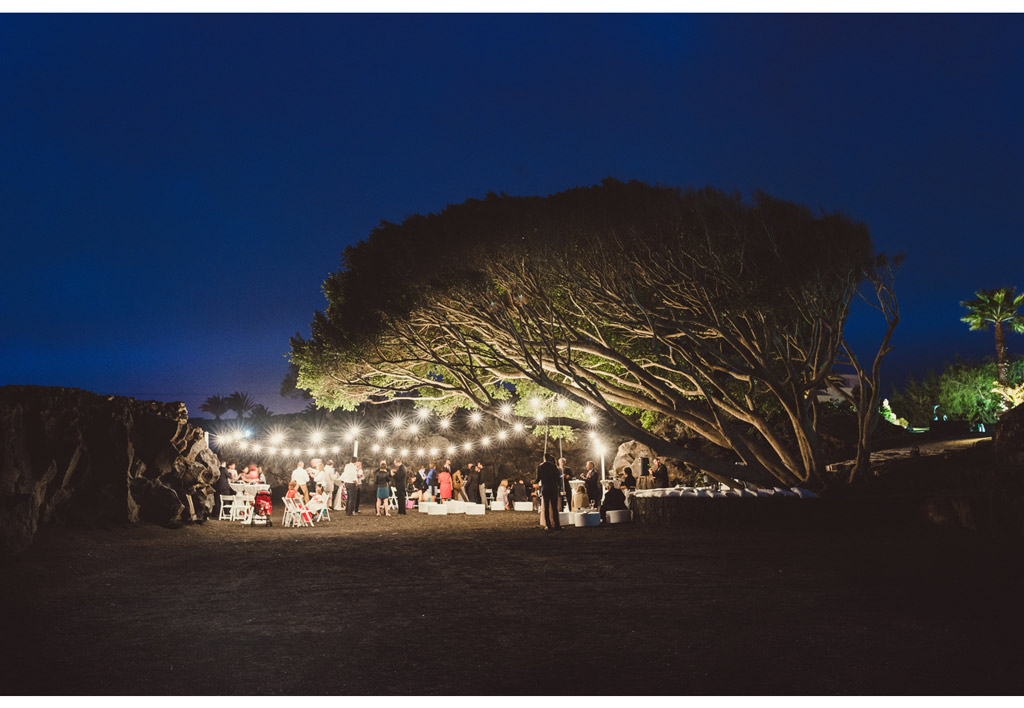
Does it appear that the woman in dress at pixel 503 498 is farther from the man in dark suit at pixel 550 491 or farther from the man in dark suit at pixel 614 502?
the man in dark suit at pixel 550 491

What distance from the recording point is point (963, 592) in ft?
A: 22.3

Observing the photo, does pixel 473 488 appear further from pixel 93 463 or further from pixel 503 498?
pixel 93 463

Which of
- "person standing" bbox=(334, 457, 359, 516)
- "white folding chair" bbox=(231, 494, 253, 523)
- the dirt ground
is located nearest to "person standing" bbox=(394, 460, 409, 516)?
"person standing" bbox=(334, 457, 359, 516)

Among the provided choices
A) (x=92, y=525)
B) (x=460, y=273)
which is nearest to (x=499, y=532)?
(x=460, y=273)

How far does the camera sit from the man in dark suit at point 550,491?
45.7 ft

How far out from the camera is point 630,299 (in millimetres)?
15969

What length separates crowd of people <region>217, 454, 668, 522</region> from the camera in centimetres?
1535

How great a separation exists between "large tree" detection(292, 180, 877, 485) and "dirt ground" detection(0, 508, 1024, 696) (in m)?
5.33

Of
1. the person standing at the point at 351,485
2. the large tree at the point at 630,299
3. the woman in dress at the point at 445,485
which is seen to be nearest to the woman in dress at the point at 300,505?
the person standing at the point at 351,485

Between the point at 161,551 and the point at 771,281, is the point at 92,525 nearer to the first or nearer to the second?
the point at 161,551

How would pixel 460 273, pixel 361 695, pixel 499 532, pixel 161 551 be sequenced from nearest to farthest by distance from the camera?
1. pixel 361 695
2. pixel 161 551
3. pixel 499 532
4. pixel 460 273

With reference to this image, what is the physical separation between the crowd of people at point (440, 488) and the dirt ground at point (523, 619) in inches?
177

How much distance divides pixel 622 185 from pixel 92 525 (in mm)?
12757

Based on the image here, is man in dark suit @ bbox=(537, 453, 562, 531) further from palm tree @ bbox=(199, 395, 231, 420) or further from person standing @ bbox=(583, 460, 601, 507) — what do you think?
palm tree @ bbox=(199, 395, 231, 420)
